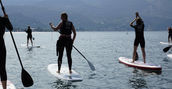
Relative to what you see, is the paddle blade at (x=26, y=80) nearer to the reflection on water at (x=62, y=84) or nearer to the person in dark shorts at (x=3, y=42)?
the person in dark shorts at (x=3, y=42)

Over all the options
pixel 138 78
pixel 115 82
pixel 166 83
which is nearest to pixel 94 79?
pixel 115 82

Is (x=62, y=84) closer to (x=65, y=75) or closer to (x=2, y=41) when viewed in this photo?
(x=65, y=75)

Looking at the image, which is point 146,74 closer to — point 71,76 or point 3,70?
point 71,76

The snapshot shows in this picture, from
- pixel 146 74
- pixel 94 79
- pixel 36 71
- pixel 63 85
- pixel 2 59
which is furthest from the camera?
pixel 36 71

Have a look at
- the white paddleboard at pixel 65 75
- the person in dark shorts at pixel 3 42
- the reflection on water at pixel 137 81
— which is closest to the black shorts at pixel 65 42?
the white paddleboard at pixel 65 75

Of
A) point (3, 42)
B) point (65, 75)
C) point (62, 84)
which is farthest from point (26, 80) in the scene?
point (65, 75)

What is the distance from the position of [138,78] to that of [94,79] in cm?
187

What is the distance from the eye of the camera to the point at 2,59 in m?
7.39

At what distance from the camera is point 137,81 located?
35.5 feet

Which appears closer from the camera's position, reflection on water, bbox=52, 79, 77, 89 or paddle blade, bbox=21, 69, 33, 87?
paddle blade, bbox=21, 69, 33, 87

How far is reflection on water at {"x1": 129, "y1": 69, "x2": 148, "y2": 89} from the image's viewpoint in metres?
9.93

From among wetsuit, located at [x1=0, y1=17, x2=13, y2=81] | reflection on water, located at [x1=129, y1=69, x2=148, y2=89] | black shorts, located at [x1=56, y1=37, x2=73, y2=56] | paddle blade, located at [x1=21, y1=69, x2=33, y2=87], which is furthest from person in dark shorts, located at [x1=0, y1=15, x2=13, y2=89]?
reflection on water, located at [x1=129, y1=69, x2=148, y2=89]

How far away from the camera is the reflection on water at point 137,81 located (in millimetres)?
9933

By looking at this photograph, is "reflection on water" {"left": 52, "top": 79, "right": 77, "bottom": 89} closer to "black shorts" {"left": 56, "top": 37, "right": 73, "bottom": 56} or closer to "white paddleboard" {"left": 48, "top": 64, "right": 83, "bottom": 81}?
"white paddleboard" {"left": 48, "top": 64, "right": 83, "bottom": 81}
